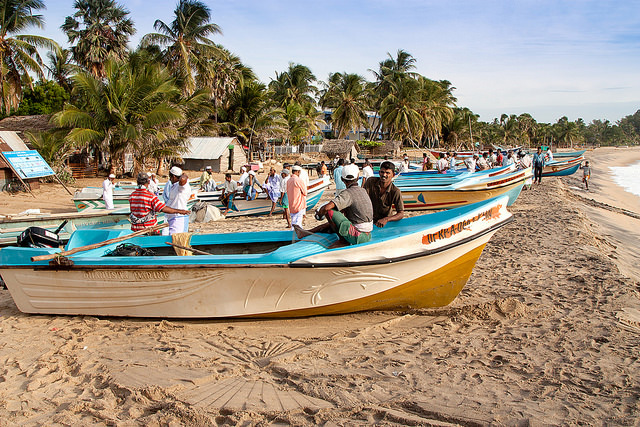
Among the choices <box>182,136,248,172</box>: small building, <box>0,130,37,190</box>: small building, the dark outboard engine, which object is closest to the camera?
the dark outboard engine

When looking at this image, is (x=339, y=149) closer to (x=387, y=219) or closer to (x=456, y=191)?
(x=456, y=191)

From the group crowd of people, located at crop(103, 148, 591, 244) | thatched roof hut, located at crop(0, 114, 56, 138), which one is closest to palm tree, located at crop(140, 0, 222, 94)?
thatched roof hut, located at crop(0, 114, 56, 138)

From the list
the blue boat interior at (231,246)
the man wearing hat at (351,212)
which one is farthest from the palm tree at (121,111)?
the man wearing hat at (351,212)

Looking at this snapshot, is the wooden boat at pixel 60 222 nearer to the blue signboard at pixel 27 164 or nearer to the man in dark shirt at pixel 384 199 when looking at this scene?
the man in dark shirt at pixel 384 199

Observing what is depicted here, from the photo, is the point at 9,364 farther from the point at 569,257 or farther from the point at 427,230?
the point at 569,257

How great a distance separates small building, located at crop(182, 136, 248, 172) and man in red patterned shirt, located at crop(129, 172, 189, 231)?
20759 mm

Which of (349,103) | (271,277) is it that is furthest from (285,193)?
(349,103)

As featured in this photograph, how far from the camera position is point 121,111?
2070 centimetres

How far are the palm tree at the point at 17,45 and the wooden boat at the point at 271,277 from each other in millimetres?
21537

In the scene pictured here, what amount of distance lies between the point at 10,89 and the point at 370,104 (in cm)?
3613

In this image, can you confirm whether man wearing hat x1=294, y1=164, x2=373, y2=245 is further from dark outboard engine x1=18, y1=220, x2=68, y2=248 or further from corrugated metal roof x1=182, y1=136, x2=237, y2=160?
corrugated metal roof x1=182, y1=136, x2=237, y2=160

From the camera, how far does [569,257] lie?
25.6 feet

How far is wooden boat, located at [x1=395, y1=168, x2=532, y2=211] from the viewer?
13.5m

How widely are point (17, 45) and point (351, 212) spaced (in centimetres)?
2406
